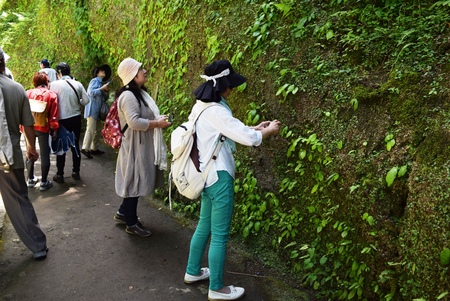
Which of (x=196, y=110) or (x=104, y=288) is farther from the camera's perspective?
(x=104, y=288)

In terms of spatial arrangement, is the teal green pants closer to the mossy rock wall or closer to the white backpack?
the white backpack

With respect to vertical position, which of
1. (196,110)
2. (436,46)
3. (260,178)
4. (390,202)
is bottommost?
(260,178)

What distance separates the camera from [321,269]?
3.84 meters

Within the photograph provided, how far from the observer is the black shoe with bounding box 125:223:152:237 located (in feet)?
17.0

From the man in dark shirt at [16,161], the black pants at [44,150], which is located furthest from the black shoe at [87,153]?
the man in dark shirt at [16,161]

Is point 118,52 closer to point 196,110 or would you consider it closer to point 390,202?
point 196,110

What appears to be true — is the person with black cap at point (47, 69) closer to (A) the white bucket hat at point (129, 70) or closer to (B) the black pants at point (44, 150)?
(B) the black pants at point (44, 150)

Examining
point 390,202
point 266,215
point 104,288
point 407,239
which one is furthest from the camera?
point 266,215

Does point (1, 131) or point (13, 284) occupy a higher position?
point (1, 131)

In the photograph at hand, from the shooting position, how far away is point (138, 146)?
4980 millimetres

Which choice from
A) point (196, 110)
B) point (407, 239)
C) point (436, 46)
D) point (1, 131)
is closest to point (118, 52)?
point (1, 131)

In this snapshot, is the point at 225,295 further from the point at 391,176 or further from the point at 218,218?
the point at 391,176

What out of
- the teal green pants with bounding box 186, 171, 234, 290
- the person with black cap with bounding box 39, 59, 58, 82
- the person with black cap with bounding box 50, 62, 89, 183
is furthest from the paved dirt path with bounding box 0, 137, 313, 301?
the person with black cap with bounding box 39, 59, 58, 82

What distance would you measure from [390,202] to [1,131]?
12.5ft
